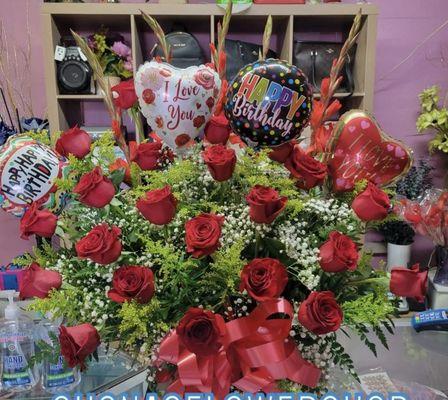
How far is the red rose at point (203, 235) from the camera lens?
0.58 meters

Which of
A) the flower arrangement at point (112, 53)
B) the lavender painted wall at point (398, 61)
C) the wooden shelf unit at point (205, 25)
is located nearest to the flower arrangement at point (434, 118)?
the wooden shelf unit at point (205, 25)

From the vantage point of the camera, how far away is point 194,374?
Result: 63 centimetres

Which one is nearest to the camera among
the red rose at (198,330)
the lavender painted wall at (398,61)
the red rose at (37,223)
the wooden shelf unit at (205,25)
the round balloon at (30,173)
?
the red rose at (198,330)

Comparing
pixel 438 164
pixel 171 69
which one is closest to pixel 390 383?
pixel 171 69

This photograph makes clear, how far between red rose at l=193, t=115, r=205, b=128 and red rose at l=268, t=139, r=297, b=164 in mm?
136

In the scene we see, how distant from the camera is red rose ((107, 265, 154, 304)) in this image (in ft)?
1.90

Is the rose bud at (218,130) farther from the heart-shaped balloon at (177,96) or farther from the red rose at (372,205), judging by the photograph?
the red rose at (372,205)

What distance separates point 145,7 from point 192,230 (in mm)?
1674

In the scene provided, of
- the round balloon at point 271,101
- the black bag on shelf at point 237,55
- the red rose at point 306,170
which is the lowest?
the red rose at point 306,170

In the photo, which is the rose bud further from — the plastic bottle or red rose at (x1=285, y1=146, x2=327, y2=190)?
the plastic bottle

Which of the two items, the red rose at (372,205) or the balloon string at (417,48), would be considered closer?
the red rose at (372,205)

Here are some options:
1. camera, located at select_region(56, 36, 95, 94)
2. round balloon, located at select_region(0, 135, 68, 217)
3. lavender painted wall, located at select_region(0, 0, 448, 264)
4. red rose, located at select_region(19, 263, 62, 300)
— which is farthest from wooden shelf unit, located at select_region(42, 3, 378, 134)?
red rose, located at select_region(19, 263, 62, 300)

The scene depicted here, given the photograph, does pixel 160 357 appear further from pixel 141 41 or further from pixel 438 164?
pixel 438 164

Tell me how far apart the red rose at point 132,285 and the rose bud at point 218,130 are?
28 cm
